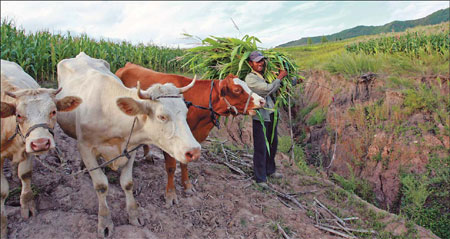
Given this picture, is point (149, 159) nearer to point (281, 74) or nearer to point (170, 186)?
point (170, 186)

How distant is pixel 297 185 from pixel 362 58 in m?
6.86

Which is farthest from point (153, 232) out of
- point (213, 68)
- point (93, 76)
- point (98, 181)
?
point (213, 68)

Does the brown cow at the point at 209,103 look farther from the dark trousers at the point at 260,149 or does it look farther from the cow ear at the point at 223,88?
the dark trousers at the point at 260,149

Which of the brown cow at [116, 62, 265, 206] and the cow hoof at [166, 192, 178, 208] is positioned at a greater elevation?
the brown cow at [116, 62, 265, 206]

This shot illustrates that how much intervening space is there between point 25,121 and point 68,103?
0.41 metres

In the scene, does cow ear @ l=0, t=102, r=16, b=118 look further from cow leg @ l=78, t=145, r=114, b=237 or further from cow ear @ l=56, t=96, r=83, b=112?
cow leg @ l=78, t=145, r=114, b=237

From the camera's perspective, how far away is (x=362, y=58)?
34.7 ft

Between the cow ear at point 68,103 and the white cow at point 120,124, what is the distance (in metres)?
0.17

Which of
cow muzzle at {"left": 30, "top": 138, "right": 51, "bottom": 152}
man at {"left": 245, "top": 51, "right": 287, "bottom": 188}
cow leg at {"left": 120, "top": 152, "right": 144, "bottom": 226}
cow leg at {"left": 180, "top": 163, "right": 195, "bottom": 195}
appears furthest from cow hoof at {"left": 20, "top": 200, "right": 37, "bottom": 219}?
man at {"left": 245, "top": 51, "right": 287, "bottom": 188}

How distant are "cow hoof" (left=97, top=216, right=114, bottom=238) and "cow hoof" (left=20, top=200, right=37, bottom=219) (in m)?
0.77

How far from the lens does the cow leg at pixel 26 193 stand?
3168 millimetres

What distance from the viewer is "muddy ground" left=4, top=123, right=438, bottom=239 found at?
124 inches

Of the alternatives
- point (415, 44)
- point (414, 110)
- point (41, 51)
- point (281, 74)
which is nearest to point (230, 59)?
point (281, 74)

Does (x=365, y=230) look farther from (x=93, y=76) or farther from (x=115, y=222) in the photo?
(x=93, y=76)
